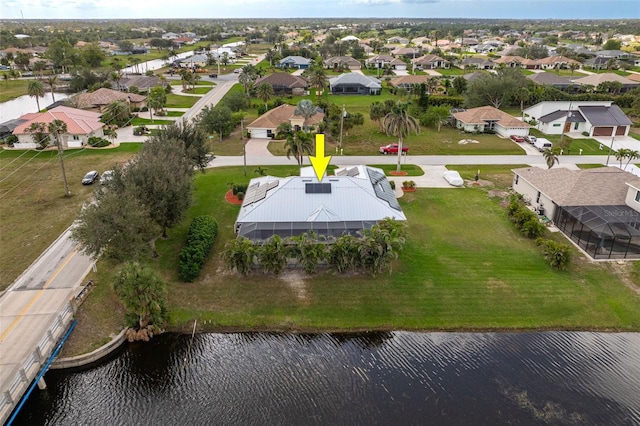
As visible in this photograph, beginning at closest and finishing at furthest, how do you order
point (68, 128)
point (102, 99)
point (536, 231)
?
point (536, 231) → point (68, 128) → point (102, 99)

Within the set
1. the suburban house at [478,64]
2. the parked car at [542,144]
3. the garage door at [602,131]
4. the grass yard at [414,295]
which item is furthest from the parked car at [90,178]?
the suburban house at [478,64]

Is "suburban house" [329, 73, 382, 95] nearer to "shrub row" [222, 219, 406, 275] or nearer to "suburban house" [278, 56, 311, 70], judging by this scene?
"suburban house" [278, 56, 311, 70]

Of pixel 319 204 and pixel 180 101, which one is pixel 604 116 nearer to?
pixel 319 204

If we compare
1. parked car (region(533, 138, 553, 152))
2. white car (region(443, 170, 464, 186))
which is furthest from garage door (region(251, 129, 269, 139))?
parked car (region(533, 138, 553, 152))

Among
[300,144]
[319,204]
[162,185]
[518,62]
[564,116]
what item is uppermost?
[518,62]

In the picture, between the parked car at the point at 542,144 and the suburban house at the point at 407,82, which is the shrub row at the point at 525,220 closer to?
the parked car at the point at 542,144

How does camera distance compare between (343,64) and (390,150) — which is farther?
(343,64)

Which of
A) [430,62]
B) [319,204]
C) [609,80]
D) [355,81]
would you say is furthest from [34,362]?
[430,62]

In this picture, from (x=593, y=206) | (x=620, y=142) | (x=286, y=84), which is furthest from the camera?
(x=286, y=84)
